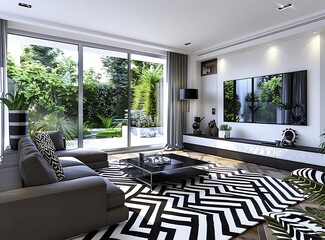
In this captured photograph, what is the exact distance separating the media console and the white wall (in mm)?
339

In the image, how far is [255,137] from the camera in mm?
5316

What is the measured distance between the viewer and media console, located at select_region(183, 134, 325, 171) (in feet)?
12.9

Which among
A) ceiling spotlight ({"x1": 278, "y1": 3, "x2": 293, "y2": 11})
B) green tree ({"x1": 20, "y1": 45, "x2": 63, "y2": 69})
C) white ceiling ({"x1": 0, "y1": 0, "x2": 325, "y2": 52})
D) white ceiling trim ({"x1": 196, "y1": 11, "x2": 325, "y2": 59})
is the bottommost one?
green tree ({"x1": 20, "y1": 45, "x2": 63, "y2": 69})

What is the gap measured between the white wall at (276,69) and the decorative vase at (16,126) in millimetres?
4476

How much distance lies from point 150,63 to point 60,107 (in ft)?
8.83

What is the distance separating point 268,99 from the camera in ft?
16.4

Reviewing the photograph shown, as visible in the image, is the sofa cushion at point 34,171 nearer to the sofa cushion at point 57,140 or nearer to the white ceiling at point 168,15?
the sofa cushion at point 57,140

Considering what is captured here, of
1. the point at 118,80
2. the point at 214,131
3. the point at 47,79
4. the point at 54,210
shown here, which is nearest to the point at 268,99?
the point at 214,131

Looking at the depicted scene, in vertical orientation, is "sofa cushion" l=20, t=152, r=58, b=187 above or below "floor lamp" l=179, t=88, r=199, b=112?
below

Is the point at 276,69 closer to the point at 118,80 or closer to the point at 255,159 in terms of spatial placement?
the point at 255,159

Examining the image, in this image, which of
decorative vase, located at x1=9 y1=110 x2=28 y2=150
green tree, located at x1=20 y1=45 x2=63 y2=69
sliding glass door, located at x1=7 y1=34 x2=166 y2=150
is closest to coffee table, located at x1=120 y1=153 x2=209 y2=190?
decorative vase, located at x1=9 y1=110 x2=28 y2=150

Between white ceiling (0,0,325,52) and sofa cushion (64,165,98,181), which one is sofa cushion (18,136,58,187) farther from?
white ceiling (0,0,325,52)

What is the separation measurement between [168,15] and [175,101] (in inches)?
109

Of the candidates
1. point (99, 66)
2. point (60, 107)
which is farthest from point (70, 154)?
point (99, 66)
